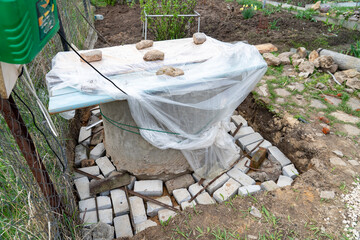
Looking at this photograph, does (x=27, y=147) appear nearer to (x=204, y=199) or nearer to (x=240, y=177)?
(x=204, y=199)

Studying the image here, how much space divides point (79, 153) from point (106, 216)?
3.01 ft

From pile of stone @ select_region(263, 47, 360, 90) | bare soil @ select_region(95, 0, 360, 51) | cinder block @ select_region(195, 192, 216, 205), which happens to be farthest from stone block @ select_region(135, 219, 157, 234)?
bare soil @ select_region(95, 0, 360, 51)

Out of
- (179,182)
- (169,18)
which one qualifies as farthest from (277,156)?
(169,18)

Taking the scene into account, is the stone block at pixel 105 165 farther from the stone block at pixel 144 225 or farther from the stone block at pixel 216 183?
the stone block at pixel 216 183

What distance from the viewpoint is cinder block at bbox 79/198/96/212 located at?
2418mm

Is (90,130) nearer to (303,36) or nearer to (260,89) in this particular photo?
(260,89)

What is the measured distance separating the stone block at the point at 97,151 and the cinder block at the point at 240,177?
1465 millimetres

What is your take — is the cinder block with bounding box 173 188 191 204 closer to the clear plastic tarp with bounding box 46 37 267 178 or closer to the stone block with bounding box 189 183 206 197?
the stone block with bounding box 189 183 206 197

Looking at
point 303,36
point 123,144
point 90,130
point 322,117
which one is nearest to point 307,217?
point 322,117

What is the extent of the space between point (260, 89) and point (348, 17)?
162 inches

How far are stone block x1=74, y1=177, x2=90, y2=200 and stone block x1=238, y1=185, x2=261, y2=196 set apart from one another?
4.89ft

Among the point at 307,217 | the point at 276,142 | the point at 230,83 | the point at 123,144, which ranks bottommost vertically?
the point at 276,142

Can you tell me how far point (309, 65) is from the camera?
13.7 feet

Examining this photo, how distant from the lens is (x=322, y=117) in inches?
125
